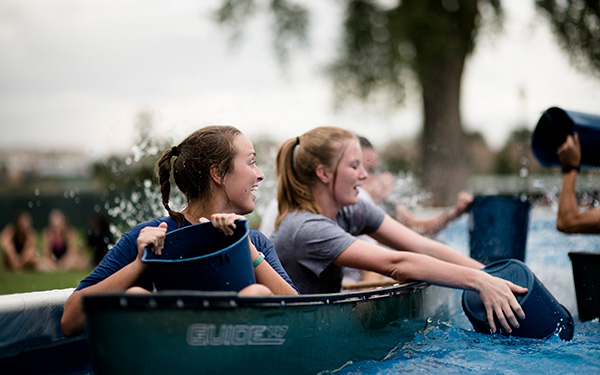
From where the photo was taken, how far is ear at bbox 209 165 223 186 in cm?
246

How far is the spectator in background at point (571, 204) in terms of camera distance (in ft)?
11.9

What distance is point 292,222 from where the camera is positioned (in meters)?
2.96

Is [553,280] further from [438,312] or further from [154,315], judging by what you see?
[154,315]

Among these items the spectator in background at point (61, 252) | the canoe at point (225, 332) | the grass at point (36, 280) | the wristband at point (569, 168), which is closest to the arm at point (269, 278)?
the canoe at point (225, 332)

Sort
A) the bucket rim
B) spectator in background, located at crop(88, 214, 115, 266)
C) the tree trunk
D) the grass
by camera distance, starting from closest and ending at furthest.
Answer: the bucket rim < the grass < spectator in background, located at crop(88, 214, 115, 266) < the tree trunk

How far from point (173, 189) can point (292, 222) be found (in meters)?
3.10

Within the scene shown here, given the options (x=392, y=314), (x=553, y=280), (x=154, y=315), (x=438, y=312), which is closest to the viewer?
(x=154, y=315)

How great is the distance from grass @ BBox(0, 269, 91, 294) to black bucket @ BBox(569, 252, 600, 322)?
6255mm

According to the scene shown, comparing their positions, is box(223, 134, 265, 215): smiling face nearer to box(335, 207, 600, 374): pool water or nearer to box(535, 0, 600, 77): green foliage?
box(335, 207, 600, 374): pool water

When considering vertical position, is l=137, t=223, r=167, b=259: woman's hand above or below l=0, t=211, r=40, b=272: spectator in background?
above

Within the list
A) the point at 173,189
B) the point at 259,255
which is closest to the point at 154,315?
the point at 259,255

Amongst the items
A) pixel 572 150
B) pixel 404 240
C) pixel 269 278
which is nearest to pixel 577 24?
pixel 572 150

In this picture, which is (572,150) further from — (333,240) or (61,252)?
(61,252)

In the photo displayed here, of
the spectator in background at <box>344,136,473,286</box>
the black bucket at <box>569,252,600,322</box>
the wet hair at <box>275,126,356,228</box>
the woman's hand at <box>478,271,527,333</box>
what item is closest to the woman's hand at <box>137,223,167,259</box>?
the wet hair at <box>275,126,356,228</box>
